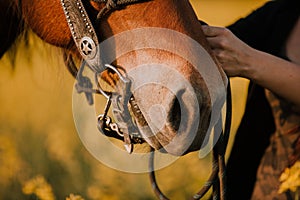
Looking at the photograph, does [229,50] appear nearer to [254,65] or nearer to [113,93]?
[254,65]

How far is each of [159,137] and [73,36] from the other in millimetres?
340

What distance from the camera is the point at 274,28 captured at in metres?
2.27

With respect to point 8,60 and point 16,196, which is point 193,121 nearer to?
point 8,60

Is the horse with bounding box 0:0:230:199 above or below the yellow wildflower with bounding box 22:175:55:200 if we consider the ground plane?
above

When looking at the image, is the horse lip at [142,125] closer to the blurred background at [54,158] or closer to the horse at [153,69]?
the horse at [153,69]

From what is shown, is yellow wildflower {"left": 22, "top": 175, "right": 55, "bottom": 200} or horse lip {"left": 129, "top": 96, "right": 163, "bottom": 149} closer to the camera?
horse lip {"left": 129, "top": 96, "right": 163, "bottom": 149}

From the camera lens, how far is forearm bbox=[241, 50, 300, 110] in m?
1.93

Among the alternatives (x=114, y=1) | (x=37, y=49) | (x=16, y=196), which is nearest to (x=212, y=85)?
(x=114, y=1)

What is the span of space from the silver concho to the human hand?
316mm

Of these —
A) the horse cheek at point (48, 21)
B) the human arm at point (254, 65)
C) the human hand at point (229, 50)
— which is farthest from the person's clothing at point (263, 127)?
the horse cheek at point (48, 21)

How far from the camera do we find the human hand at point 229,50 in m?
1.83

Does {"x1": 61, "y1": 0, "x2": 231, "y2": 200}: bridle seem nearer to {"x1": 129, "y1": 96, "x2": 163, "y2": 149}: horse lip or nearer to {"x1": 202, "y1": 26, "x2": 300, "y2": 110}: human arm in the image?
{"x1": 129, "y1": 96, "x2": 163, "y2": 149}: horse lip

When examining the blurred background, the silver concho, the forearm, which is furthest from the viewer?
the blurred background

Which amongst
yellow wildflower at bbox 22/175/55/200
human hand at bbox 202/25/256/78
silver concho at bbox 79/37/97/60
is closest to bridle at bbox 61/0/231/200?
silver concho at bbox 79/37/97/60
